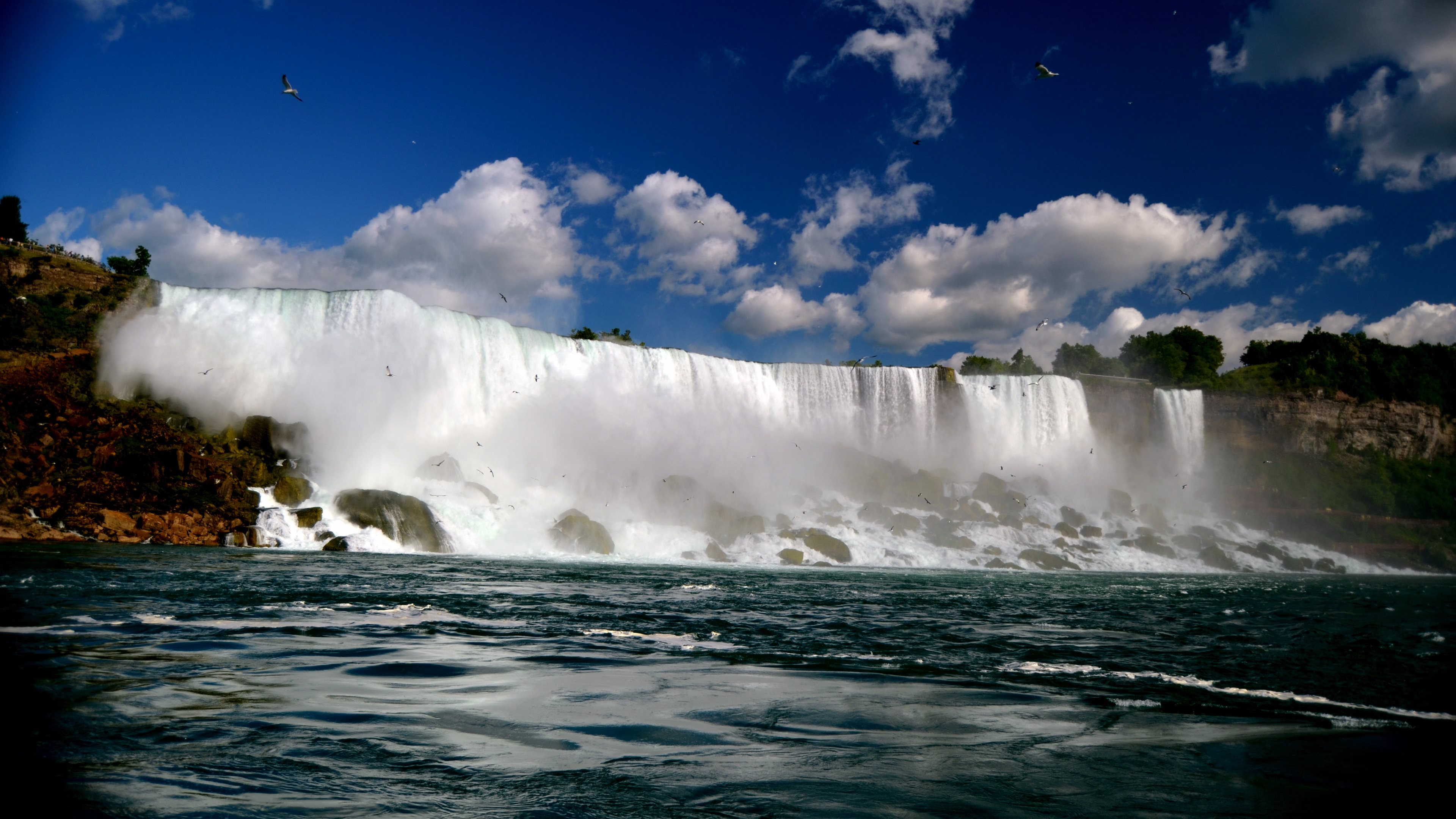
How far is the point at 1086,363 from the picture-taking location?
6856 cm

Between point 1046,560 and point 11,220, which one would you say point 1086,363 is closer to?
point 1046,560

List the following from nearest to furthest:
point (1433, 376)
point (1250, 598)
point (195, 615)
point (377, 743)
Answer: point (377, 743)
point (195, 615)
point (1250, 598)
point (1433, 376)

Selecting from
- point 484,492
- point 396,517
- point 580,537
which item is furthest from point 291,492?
point 580,537

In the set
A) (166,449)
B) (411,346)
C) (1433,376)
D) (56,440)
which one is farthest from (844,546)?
(1433,376)

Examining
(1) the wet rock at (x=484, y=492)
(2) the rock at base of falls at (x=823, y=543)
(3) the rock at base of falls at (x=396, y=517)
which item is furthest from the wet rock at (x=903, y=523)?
(3) the rock at base of falls at (x=396, y=517)

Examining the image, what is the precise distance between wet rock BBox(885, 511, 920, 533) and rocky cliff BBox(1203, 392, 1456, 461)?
91.5ft

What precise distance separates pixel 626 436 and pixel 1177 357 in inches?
→ 1871

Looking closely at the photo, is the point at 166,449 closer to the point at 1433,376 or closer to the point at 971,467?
the point at 971,467

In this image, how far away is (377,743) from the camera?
3.20 metres

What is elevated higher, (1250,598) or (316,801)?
(316,801)

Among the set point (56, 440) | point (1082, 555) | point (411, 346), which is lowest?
point (1082, 555)

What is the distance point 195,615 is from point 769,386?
35466 millimetres

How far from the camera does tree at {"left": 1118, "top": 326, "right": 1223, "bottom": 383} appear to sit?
202 feet

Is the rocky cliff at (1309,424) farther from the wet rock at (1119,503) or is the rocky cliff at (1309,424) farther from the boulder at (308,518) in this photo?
the boulder at (308,518)
